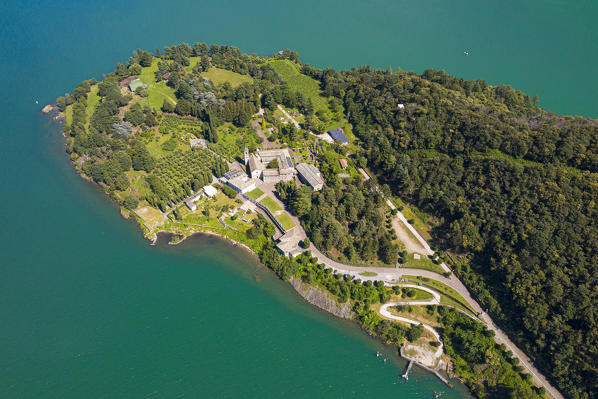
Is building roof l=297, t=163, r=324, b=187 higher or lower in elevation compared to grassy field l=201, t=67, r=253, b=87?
lower

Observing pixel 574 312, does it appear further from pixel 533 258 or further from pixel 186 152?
pixel 186 152

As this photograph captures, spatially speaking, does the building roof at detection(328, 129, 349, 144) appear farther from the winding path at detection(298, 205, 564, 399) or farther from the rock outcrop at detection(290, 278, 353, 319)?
the rock outcrop at detection(290, 278, 353, 319)

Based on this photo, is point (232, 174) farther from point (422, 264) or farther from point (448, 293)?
point (448, 293)

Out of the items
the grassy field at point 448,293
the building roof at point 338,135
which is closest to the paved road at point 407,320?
the grassy field at point 448,293

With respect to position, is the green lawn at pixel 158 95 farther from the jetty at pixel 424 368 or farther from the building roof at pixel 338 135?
the jetty at pixel 424 368

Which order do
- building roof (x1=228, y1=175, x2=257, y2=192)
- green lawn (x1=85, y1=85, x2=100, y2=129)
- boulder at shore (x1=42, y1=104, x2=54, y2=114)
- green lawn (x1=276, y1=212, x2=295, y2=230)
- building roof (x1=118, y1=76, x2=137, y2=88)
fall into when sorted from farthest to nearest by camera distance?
building roof (x1=118, y1=76, x2=137, y2=88)
boulder at shore (x1=42, y1=104, x2=54, y2=114)
green lawn (x1=85, y1=85, x2=100, y2=129)
building roof (x1=228, y1=175, x2=257, y2=192)
green lawn (x1=276, y1=212, x2=295, y2=230)

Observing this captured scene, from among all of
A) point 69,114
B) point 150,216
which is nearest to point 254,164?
point 150,216

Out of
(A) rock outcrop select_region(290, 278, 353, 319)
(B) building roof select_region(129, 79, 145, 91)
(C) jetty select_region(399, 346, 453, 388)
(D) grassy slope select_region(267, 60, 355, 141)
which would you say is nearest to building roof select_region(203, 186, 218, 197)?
(A) rock outcrop select_region(290, 278, 353, 319)
